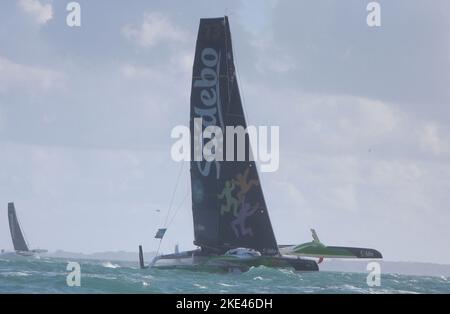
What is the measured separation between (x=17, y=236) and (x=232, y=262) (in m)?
89.9

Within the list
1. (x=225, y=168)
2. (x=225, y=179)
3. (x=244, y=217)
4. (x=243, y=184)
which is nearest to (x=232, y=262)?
(x=244, y=217)

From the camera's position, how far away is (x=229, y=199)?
49219 mm

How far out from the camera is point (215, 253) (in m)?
49.5

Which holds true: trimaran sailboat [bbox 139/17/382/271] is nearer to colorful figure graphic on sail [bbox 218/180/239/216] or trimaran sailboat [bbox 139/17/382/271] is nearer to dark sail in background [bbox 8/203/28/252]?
colorful figure graphic on sail [bbox 218/180/239/216]

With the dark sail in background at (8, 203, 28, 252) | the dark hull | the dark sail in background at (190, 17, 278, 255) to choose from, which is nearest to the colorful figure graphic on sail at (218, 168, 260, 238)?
the dark sail in background at (190, 17, 278, 255)

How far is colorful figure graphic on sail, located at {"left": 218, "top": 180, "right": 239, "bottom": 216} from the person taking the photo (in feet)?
161

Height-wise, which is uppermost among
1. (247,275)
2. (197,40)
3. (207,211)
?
(197,40)

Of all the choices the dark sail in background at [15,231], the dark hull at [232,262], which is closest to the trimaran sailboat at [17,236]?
the dark sail in background at [15,231]

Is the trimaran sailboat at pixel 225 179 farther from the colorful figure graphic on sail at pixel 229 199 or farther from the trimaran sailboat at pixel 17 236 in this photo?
the trimaran sailboat at pixel 17 236

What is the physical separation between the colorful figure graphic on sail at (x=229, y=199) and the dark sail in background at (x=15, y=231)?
8112cm

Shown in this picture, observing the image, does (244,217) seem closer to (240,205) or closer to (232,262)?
(240,205)
